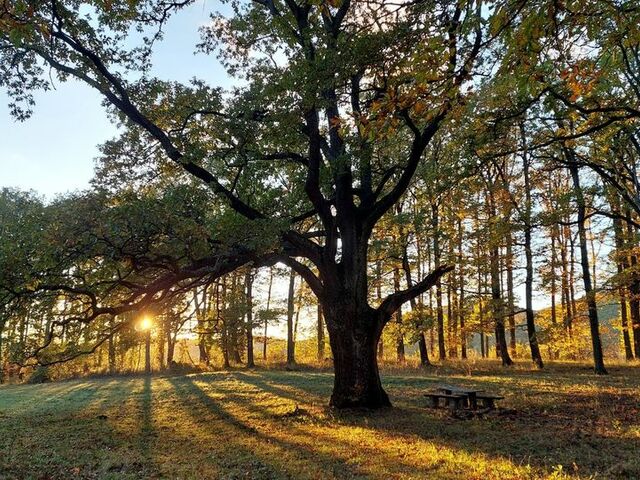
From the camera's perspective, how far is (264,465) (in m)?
6.52

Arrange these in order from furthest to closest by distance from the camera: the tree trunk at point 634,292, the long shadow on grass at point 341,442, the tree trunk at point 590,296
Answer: the tree trunk at point 634,292
the tree trunk at point 590,296
the long shadow on grass at point 341,442

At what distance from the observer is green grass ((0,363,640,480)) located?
19.8ft

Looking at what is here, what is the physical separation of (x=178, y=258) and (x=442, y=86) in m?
6.88

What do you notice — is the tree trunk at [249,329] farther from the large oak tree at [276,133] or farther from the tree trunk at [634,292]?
the tree trunk at [634,292]

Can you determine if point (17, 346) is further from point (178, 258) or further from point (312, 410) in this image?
point (312, 410)

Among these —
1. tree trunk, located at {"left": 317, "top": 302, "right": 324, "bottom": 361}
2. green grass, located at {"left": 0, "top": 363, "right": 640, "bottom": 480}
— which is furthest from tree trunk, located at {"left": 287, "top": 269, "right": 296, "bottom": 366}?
green grass, located at {"left": 0, "top": 363, "right": 640, "bottom": 480}

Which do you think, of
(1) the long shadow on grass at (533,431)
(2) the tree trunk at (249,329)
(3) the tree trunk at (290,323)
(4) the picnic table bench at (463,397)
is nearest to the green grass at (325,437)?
(1) the long shadow on grass at (533,431)

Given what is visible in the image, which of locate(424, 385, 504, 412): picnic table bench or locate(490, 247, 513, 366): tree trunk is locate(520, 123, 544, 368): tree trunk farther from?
locate(424, 385, 504, 412): picnic table bench

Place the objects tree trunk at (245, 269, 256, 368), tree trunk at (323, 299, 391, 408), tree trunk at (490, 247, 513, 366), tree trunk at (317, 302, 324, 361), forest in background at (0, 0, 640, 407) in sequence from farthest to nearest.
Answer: tree trunk at (317, 302, 324, 361) < tree trunk at (245, 269, 256, 368) < tree trunk at (490, 247, 513, 366) < tree trunk at (323, 299, 391, 408) < forest in background at (0, 0, 640, 407)

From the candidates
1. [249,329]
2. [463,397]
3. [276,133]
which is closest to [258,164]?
[276,133]

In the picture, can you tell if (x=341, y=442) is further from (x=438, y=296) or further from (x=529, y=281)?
(x=438, y=296)

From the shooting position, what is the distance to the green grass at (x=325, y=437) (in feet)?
19.8

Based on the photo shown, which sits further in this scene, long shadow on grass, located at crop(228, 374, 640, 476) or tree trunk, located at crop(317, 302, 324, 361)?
tree trunk, located at crop(317, 302, 324, 361)

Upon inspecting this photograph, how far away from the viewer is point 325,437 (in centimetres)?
812
